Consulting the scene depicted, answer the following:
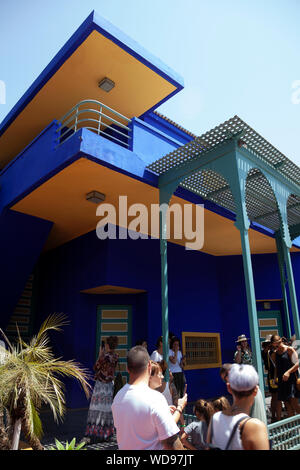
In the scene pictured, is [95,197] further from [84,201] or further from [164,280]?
[164,280]

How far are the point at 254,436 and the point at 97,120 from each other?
670cm

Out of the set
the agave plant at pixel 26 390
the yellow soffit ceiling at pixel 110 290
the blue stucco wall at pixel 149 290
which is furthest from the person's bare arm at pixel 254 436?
the yellow soffit ceiling at pixel 110 290

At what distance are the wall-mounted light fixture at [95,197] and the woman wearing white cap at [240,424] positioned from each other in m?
5.25

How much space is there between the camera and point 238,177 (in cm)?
521

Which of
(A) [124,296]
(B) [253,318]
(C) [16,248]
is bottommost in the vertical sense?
(B) [253,318]

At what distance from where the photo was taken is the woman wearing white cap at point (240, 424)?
70.9 inches

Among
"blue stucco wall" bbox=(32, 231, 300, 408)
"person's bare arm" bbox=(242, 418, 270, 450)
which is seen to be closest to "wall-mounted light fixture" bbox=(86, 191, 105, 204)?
"blue stucco wall" bbox=(32, 231, 300, 408)

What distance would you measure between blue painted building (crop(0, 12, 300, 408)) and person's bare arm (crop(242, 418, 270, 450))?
15.4 feet

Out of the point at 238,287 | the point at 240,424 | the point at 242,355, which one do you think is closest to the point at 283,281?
the point at 238,287

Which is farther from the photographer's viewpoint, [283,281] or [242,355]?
[283,281]

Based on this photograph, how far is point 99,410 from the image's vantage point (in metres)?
5.21

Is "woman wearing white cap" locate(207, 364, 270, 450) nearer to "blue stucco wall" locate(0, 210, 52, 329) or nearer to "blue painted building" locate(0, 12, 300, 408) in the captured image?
"blue painted building" locate(0, 12, 300, 408)

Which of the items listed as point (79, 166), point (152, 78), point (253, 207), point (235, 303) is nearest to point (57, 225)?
point (79, 166)

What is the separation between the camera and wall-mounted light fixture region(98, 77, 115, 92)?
769 centimetres
